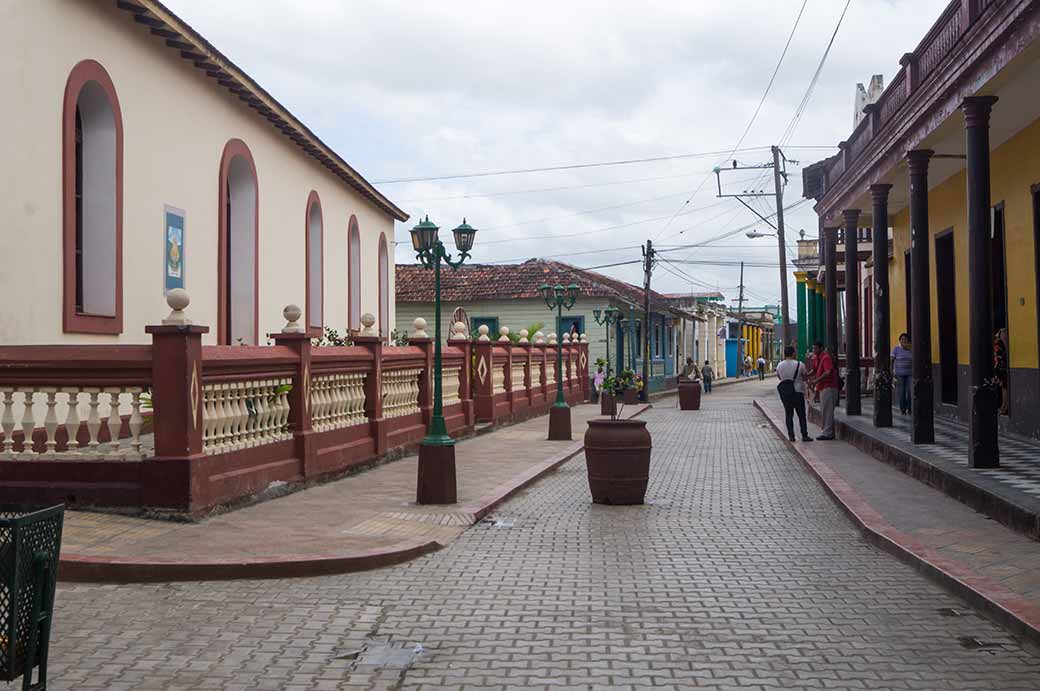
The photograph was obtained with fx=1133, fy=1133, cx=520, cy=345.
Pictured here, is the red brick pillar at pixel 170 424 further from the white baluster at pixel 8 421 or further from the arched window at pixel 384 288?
the arched window at pixel 384 288

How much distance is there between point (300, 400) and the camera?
1258 cm

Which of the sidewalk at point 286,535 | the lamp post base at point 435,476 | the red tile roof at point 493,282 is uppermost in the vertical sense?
the red tile roof at point 493,282

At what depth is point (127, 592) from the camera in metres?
7.65

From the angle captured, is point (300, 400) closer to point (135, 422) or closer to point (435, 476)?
point (435, 476)

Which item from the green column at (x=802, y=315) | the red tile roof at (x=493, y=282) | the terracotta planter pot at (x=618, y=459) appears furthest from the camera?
the red tile roof at (x=493, y=282)

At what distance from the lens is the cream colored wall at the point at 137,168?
11062 mm

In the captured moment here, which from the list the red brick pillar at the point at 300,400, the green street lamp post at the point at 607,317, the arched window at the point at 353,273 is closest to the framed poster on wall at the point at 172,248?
the red brick pillar at the point at 300,400

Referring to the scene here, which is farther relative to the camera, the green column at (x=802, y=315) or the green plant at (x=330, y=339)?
the green column at (x=802, y=315)

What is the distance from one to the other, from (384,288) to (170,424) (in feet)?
65.1

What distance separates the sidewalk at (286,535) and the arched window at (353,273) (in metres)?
12.5

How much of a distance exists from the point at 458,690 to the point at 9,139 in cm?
801

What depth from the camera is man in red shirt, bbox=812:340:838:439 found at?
63.3 feet

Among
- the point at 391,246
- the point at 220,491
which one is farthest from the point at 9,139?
the point at 391,246

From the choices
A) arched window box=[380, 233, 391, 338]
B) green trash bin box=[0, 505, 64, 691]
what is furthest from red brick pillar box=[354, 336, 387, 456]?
arched window box=[380, 233, 391, 338]
